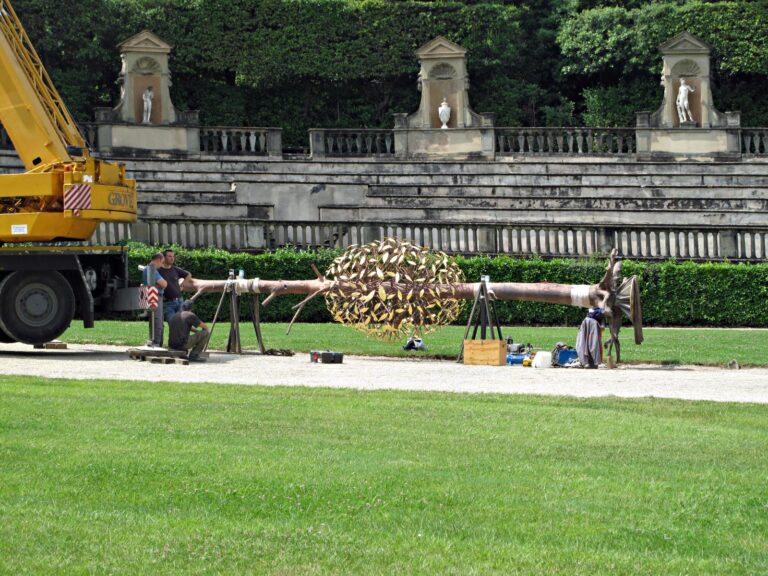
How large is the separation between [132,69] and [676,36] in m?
16.1

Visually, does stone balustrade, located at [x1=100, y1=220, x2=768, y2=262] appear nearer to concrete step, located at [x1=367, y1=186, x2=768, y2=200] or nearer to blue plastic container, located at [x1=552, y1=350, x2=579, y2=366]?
concrete step, located at [x1=367, y1=186, x2=768, y2=200]

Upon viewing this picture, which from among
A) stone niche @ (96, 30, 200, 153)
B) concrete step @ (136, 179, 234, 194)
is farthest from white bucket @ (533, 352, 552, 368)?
stone niche @ (96, 30, 200, 153)

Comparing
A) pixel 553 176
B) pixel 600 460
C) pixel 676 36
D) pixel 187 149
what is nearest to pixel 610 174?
pixel 553 176

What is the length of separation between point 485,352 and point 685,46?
24.6 meters

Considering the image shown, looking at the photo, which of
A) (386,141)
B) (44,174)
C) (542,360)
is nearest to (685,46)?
(386,141)

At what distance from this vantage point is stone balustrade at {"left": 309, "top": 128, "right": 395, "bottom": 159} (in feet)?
131

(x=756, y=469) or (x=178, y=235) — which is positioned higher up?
(x=178, y=235)

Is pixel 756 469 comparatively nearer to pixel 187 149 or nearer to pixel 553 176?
pixel 553 176

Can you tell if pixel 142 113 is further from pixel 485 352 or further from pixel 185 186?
pixel 485 352

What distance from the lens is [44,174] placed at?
2212cm

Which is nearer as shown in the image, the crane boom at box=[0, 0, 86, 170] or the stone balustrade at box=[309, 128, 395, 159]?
the crane boom at box=[0, 0, 86, 170]

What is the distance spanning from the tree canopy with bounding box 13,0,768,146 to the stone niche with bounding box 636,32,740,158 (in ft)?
11.8

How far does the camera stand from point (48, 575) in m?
7.96

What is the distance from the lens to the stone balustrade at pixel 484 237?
31.1 meters
